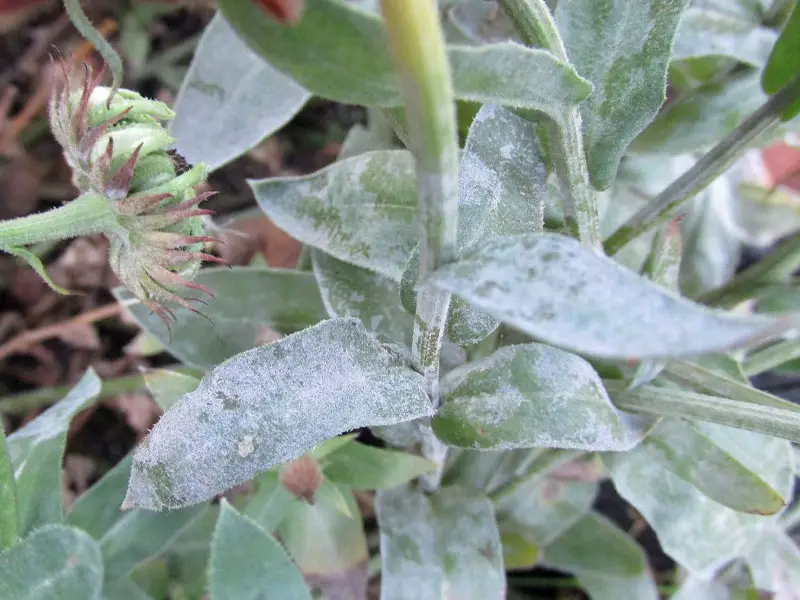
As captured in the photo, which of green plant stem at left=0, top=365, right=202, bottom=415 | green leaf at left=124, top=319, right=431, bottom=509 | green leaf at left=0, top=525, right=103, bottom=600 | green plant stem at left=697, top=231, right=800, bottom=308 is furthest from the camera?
green plant stem at left=0, top=365, right=202, bottom=415

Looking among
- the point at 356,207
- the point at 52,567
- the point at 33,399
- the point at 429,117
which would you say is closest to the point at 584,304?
the point at 429,117

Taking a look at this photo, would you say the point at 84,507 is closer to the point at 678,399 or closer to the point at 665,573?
the point at 678,399

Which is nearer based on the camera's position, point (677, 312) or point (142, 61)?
point (677, 312)

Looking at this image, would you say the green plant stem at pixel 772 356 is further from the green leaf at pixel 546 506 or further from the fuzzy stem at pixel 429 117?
the fuzzy stem at pixel 429 117

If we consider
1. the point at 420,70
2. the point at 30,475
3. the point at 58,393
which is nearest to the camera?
the point at 420,70

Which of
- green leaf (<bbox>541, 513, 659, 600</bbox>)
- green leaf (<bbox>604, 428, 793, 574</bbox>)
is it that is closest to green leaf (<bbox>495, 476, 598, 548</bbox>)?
green leaf (<bbox>541, 513, 659, 600</bbox>)

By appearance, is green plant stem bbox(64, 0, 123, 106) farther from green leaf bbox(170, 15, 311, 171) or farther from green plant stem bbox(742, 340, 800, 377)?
green plant stem bbox(742, 340, 800, 377)

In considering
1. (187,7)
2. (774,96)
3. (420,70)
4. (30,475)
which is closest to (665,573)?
(774,96)

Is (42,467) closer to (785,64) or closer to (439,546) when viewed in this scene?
(439,546)
